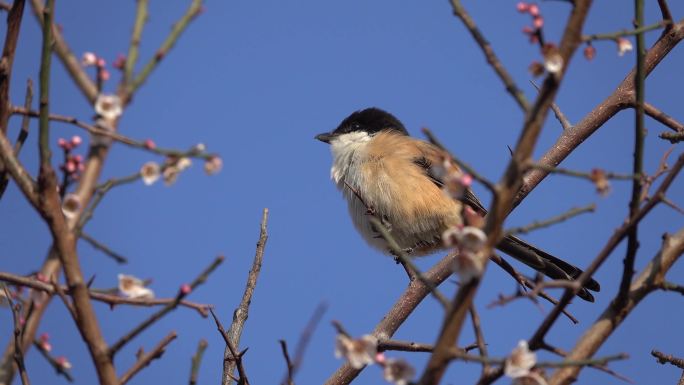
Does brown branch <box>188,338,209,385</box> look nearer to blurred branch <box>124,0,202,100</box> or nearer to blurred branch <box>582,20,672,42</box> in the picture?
blurred branch <box>124,0,202,100</box>

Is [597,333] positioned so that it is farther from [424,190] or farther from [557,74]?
[424,190]

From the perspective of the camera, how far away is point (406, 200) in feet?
18.9

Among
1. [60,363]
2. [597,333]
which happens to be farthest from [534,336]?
[60,363]

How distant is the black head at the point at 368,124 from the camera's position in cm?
679

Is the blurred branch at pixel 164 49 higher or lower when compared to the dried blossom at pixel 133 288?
higher

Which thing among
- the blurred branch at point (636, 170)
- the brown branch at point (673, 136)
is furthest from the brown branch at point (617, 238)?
the brown branch at point (673, 136)

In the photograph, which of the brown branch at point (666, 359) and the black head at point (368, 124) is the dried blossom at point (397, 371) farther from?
the black head at point (368, 124)

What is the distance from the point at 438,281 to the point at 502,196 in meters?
2.69

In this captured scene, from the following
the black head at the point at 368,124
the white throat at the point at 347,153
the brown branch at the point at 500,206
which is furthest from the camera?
the black head at the point at 368,124

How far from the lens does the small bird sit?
5.74 metres

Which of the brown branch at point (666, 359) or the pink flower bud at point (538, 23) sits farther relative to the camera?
the brown branch at point (666, 359)

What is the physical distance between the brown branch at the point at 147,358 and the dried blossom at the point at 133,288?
0.11 metres

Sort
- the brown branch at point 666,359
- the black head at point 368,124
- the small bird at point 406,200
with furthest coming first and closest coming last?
1. the black head at point 368,124
2. the small bird at point 406,200
3. the brown branch at point 666,359

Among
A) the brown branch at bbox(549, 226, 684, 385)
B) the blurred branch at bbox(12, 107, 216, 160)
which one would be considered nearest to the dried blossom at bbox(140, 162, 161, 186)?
the blurred branch at bbox(12, 107, 216, 160)
